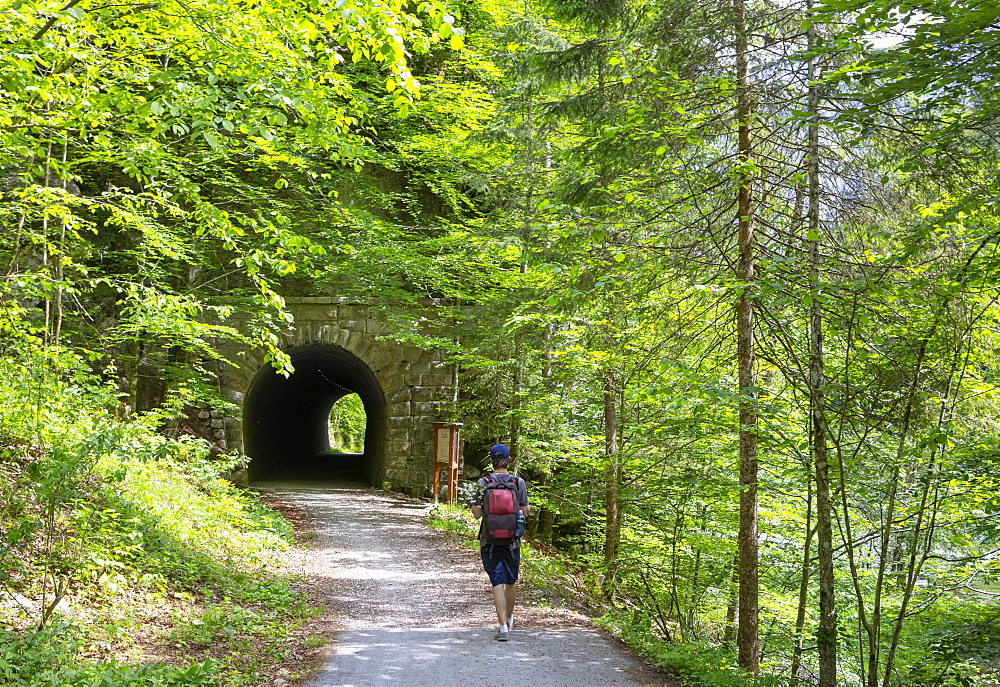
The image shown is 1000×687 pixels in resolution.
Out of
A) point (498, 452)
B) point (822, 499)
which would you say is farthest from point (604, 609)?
point (822, 499)

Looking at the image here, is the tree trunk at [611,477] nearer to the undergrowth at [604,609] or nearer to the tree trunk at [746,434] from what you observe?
the undergrowth at [604,609]

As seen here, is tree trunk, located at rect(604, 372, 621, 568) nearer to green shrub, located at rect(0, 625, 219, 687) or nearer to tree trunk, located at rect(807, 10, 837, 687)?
tree trunk, located at rect(807, 10, 837, 687)

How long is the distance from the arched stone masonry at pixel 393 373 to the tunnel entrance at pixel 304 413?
1.19 ft

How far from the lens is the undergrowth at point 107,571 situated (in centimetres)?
462

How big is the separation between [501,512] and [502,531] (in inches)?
5.9

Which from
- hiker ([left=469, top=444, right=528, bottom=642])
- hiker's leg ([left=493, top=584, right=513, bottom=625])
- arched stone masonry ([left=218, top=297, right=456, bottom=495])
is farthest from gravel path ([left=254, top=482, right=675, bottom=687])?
arched stone masonry ([left=218, top=297, right=456, bottom=495])

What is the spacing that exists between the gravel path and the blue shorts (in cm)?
50

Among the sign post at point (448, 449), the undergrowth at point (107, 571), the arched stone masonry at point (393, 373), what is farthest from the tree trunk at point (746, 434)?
the arched stone masonry at point (393, 373)

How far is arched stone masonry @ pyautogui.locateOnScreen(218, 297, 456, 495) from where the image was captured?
603 inches

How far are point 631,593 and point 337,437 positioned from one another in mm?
33109

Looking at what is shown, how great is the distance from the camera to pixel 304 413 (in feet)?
87.4

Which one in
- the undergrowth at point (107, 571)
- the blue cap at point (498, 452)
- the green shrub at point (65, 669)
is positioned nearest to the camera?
the green shrub at point (65, 669)

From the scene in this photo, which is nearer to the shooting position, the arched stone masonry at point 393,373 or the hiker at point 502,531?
the hiker at point 502,531

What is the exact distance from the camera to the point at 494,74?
12516 millimetres
